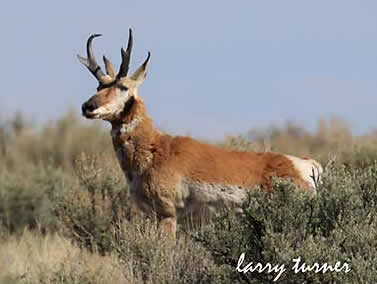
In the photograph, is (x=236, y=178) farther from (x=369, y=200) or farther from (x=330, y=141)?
(x=330, y=141)

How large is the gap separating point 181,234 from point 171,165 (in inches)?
32.8

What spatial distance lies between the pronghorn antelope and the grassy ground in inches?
16.3

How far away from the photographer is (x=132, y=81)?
1435cm

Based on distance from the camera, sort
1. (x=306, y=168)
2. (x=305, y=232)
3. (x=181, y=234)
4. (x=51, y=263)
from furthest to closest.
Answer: (x=51, y=263), (x=306, y=168), (x=181, y=234), (x=305, y=232)

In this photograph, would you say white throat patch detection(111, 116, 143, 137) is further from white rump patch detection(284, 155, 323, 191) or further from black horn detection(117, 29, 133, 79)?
white rump patch detection(284, 155, 323, 191)

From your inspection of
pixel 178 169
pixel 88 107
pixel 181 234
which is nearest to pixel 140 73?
pixel 88 107

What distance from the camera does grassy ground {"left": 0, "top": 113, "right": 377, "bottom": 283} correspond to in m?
10.3

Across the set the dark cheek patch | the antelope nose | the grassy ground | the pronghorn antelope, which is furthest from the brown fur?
the antelope nose

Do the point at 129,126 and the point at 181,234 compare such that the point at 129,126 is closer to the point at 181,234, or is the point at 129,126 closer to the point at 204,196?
the point at 204,196

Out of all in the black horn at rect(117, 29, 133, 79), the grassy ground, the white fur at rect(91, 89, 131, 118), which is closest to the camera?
the grassy ground

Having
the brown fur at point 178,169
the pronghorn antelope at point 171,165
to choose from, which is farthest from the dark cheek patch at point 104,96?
the brown fur at point 178,169

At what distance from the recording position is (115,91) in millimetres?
14188

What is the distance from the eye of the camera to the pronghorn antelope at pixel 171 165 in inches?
539

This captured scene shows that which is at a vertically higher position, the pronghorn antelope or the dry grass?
the pronghorn antelope
